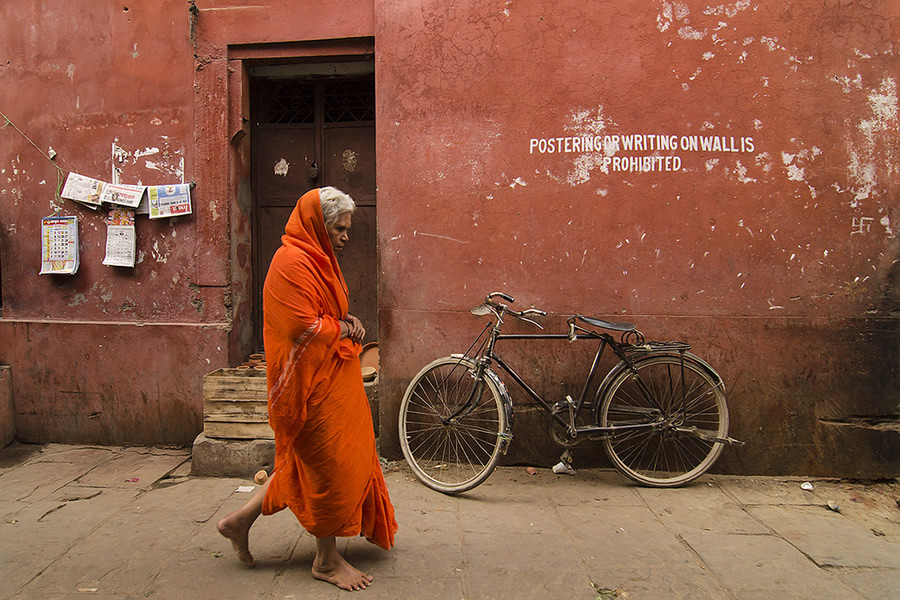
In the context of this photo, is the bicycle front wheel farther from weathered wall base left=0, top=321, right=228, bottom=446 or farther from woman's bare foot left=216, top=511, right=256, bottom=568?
weathered wall base left=0, top=321, right=228, bottom=446

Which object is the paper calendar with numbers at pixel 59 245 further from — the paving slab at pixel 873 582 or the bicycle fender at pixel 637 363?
the paving slab at pixel 873 582

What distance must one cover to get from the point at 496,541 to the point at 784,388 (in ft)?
7.41

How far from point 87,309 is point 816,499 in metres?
5.38

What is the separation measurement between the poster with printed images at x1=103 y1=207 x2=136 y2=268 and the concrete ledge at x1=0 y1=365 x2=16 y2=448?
1.21 metres

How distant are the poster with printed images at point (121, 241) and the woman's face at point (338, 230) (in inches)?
105

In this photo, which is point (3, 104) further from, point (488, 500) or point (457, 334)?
point (488, 500)

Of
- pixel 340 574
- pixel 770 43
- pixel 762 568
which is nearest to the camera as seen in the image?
pixel 340 574

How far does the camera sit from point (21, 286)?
4535 mm

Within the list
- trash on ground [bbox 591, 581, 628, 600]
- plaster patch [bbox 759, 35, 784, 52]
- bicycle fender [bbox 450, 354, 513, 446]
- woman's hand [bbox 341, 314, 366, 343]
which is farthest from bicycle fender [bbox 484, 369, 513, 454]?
plaster patch [bbox 759, 35, 784, 52]

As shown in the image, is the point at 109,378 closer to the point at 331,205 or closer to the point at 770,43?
the point at 331,205

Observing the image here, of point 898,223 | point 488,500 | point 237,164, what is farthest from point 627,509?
point 237,164

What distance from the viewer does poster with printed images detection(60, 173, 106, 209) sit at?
437 cm

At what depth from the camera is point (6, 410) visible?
4.41 meters

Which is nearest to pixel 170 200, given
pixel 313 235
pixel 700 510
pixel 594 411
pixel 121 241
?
pixel 121 241
